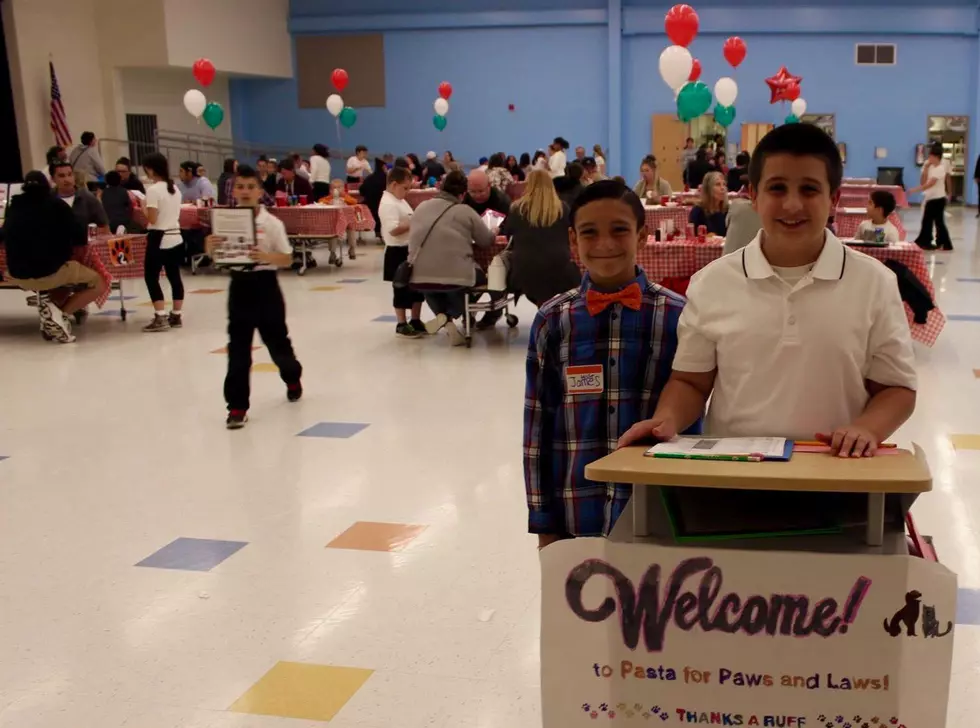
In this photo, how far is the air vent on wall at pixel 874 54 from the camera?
21.9 meters

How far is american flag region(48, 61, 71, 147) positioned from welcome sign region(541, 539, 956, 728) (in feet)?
58.7

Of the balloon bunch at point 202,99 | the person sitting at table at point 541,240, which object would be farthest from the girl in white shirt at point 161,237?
the balloon bunch at point 202,99

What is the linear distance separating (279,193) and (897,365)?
11568 mm

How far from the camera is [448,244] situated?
7484 millimetres

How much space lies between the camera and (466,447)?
4.98 m

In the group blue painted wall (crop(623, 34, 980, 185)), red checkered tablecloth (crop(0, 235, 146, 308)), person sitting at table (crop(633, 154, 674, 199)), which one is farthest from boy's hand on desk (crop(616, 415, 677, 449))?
blue painted wall (crop(623, 34, 980, 185))

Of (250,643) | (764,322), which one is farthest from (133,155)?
(764,322)

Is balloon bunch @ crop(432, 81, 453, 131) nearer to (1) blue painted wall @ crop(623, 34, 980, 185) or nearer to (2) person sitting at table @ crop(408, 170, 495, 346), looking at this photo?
(1) blue painted wall @ crop(623, 34, 980, 185)

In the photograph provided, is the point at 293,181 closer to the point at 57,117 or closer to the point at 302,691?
the point at 57,117

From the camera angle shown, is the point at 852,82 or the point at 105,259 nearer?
the point at 105,259

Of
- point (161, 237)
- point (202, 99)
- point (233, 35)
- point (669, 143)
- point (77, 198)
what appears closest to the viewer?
point (161, 237)

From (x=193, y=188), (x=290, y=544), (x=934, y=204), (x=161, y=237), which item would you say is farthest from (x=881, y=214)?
(x=193, y=188)

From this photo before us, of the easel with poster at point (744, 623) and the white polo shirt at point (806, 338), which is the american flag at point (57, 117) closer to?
the white polo shirt at point (806, 338)

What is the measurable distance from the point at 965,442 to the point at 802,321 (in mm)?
3557
